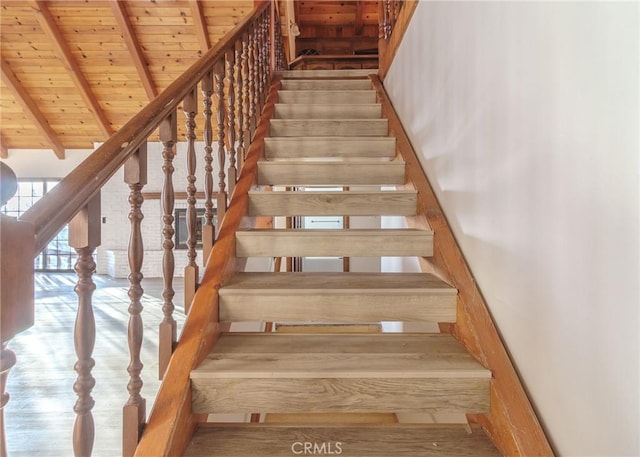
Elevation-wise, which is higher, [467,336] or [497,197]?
[497,197]

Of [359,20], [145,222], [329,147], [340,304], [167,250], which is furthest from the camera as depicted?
[145,222]

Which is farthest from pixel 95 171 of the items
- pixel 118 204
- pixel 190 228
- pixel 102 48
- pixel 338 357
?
pixel 118 204

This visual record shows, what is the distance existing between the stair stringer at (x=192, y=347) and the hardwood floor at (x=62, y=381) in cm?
125

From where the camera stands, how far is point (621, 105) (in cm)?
67

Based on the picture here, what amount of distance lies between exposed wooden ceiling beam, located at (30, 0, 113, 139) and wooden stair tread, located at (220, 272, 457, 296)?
5477 millimetres

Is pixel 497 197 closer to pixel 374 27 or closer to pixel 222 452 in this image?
pixel 222 452

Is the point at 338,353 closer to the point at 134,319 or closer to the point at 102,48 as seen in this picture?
the point at 134,319

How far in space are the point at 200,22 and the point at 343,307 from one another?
16.6 feet

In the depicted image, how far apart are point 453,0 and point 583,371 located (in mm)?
1410

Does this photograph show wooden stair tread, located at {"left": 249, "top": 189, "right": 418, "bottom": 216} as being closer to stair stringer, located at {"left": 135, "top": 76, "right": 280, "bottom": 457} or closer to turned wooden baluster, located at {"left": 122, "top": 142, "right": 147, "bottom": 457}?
stair stringer, located at {"left": 135, "top": 76, "right": 280, "bottom": 457}

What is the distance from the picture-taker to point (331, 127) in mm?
2514

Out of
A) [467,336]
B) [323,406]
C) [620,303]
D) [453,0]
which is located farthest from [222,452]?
[453,0]

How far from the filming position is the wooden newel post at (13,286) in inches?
20.4

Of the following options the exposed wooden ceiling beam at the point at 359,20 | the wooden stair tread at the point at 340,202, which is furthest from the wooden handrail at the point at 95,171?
the exposed wooden ceiling beam at the point at 359,20
